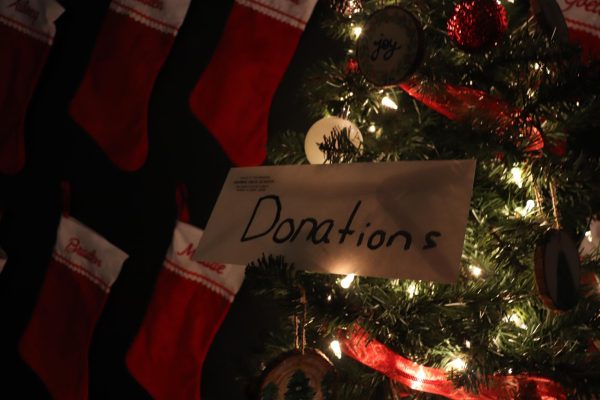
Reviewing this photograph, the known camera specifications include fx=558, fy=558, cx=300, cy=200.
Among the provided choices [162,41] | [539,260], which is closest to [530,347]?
[539,260]

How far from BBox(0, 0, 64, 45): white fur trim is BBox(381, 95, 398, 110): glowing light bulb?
1605 mm

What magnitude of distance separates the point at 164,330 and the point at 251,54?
96cm

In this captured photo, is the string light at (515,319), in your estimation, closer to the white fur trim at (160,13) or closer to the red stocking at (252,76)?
the red stocking at (252,76)

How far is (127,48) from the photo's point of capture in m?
1.98

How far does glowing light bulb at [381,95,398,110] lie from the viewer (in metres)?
1.04

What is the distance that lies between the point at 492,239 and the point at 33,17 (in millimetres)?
1990

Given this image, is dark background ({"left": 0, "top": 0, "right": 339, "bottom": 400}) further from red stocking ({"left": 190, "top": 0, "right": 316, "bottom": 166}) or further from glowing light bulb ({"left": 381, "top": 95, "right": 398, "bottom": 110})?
glowing light bulb ({"left": 381, "top": 95, "right": 398, "bottom": 110})

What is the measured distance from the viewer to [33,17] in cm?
213

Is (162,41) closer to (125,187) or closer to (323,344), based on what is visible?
(125,187)

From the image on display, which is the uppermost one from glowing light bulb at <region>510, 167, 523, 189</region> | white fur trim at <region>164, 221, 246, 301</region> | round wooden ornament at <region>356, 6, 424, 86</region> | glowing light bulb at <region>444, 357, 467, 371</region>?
round wooden ornament at <region>356, 6, 424, 86</region>

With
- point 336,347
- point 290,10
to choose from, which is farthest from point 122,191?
point 336,347

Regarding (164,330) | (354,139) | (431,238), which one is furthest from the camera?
(164,330)

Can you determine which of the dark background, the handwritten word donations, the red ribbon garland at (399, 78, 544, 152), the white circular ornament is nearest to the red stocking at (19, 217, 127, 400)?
the dark background

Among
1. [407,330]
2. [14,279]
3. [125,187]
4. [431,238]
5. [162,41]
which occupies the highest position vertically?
[162,41]
